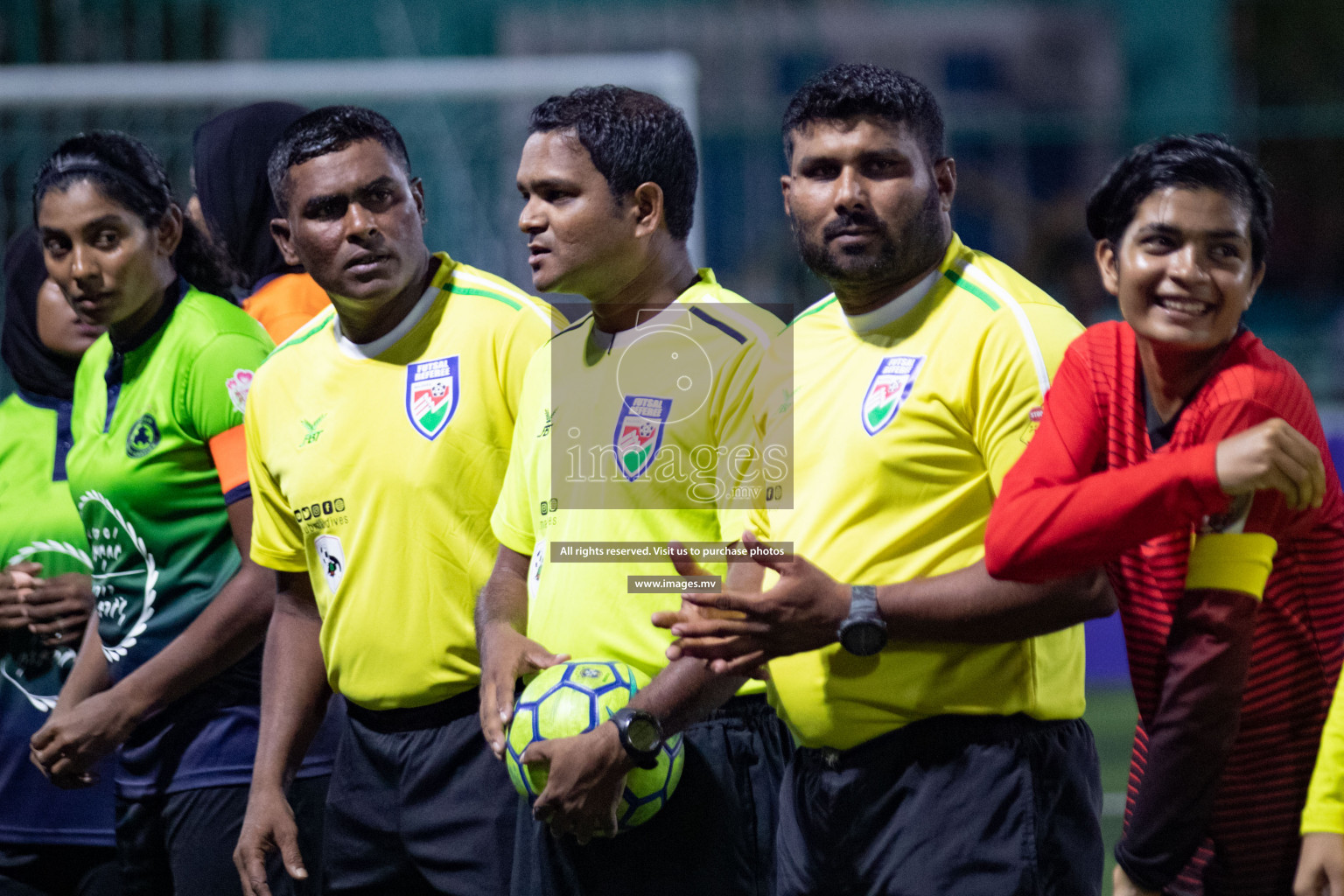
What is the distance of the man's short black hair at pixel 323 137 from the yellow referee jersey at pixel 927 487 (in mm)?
1426

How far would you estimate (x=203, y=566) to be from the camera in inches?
150

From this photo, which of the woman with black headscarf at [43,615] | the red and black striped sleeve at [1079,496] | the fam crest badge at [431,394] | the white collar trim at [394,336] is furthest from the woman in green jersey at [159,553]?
the red and black striped sleeve at [1079,496]

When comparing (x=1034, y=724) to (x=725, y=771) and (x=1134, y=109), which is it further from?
(x=1134, y=109)

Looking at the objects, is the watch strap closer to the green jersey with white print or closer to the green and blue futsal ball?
the green and blue futsal ball

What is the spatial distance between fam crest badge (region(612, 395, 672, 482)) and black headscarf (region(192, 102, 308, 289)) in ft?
6.39

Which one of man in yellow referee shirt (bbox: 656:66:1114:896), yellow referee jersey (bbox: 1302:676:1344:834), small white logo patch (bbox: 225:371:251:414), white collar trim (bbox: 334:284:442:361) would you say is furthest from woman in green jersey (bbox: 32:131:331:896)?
yellow referee jersey (bbox: 1302:676:1344:834)

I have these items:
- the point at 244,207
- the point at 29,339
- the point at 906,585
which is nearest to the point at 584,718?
the point at 906,585

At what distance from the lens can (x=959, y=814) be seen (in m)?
2.73

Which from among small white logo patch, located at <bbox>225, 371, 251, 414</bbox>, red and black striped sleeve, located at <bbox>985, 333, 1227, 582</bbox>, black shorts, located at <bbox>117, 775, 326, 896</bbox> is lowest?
black shorts, located at <bbox>117, 775, 326, 896</bbox>

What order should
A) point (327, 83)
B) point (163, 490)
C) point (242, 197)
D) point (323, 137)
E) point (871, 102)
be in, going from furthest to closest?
point (327, 83), point (242, 197), point (163, 490), point (323, 137), point (871, 102)

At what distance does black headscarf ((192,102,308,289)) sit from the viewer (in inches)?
179

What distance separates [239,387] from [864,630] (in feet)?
6.42

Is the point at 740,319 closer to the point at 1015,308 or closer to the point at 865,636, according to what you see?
the point at 1015,308

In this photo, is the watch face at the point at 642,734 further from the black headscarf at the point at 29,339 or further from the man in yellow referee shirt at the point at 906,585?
the black headscarf at the point at 29,339
